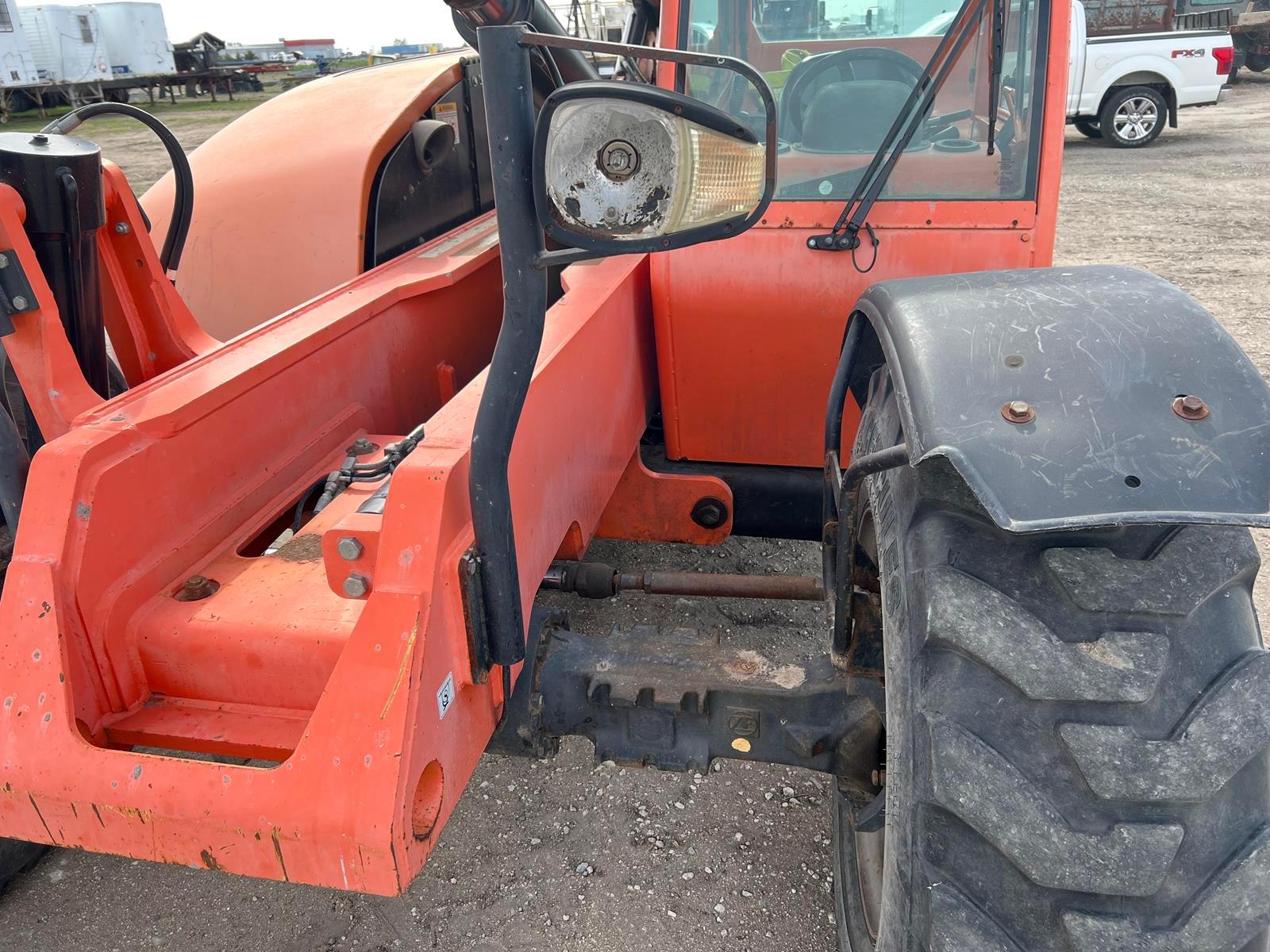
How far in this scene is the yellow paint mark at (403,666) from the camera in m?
1.39

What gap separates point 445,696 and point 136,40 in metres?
39.1

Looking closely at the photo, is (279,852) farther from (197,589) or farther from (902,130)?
(902,130)

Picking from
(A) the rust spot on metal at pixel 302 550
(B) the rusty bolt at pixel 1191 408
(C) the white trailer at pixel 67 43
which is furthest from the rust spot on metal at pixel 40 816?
(C) the white trailer at pixel 67 43

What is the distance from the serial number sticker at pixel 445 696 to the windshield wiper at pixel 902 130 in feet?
4.32

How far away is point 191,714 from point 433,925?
2.70 feet

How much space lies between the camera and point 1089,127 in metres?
14.2

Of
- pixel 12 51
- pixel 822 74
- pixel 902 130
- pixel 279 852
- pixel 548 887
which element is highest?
pixel 12 51

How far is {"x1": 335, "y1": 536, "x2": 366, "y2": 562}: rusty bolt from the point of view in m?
1.47

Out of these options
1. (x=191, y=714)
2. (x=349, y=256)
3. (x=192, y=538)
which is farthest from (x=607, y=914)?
(x=349, y=256)

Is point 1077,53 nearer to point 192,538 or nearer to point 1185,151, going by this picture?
point 1185,151

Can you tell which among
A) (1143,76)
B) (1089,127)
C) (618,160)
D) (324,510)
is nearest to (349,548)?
(324,510)

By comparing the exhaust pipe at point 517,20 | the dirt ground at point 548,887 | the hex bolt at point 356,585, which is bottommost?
the dirt ground at point 548,887

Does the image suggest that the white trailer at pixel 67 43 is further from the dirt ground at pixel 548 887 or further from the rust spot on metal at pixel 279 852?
the rust spot on metal at pixel 279 852

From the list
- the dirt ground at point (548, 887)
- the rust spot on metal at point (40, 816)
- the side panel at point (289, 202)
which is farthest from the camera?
the side panel at point (289, 202)
